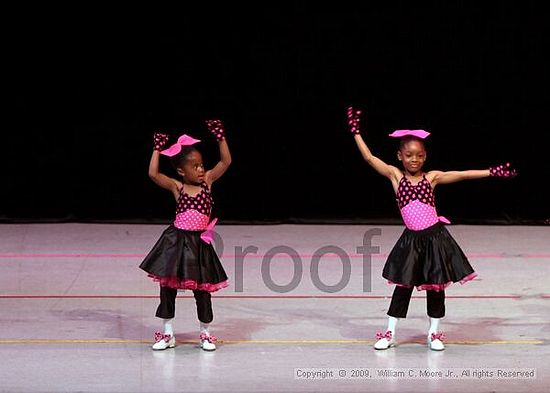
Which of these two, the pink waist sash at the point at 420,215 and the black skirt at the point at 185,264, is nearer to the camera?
the black skirt at the point at 185,264

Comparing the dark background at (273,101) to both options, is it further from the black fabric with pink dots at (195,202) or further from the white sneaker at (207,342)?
the white sneaker at (207,342)

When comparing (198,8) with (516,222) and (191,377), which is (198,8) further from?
(191,377)

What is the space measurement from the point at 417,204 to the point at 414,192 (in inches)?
2.3

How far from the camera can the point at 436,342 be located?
16.7ft

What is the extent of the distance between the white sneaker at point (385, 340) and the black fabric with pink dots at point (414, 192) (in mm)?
594

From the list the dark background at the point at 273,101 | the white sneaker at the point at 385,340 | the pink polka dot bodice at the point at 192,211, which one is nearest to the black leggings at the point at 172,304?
the pink polka dot bodice at the point at 192,211

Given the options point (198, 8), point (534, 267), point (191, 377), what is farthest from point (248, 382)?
point (198, 8)

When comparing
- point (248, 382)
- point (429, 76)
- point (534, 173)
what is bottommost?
point (248, 382)

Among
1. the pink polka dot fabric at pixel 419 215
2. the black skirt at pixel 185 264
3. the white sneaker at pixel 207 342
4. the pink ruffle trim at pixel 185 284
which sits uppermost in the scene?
the pink polka dot fabric at pixel 419 215

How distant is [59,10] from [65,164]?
3.94ft

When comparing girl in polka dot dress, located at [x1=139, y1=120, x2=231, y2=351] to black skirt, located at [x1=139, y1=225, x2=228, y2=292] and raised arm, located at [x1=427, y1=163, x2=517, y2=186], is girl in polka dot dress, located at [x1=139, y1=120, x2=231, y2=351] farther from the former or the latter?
raised arm, located at [x1=427, y1=163, x2=517, y2=186]

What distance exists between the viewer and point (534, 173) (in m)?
8.98

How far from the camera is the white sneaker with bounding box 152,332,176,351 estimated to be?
5.07 meters

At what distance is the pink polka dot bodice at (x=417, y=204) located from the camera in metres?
5.08
